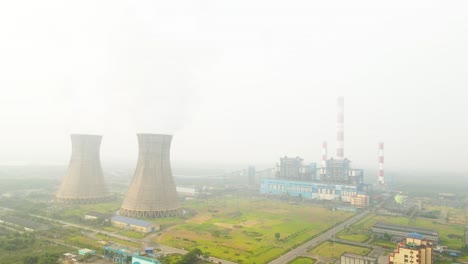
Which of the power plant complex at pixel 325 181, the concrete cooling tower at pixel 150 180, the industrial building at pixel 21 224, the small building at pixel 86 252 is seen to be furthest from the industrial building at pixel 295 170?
the small building at pixel 86 252

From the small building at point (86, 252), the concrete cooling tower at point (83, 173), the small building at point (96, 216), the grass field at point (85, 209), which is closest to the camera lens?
the small building at point (86, 252)

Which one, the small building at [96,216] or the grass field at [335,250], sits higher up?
the small building at [96,216]

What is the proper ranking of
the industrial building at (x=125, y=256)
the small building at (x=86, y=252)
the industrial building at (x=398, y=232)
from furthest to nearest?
the industrial building at (x=398, y=232), the small building at (x=86, y=252), the industrial building at (x=125, y=256)

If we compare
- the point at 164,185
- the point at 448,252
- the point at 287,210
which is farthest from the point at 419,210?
the point at 164,185

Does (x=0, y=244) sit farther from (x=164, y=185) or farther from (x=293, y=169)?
(x=293, y=169)

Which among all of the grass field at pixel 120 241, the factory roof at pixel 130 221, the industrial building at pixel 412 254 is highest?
the industrial building at pixel 412 254

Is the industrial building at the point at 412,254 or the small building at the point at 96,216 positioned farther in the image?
the small building at the point at 96,216

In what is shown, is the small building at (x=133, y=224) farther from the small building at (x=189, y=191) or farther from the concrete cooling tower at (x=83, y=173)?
the small building at (x=189, y=191)

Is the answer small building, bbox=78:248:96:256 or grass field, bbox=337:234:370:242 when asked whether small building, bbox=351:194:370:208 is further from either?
small building, bbox=78:248:96:256
